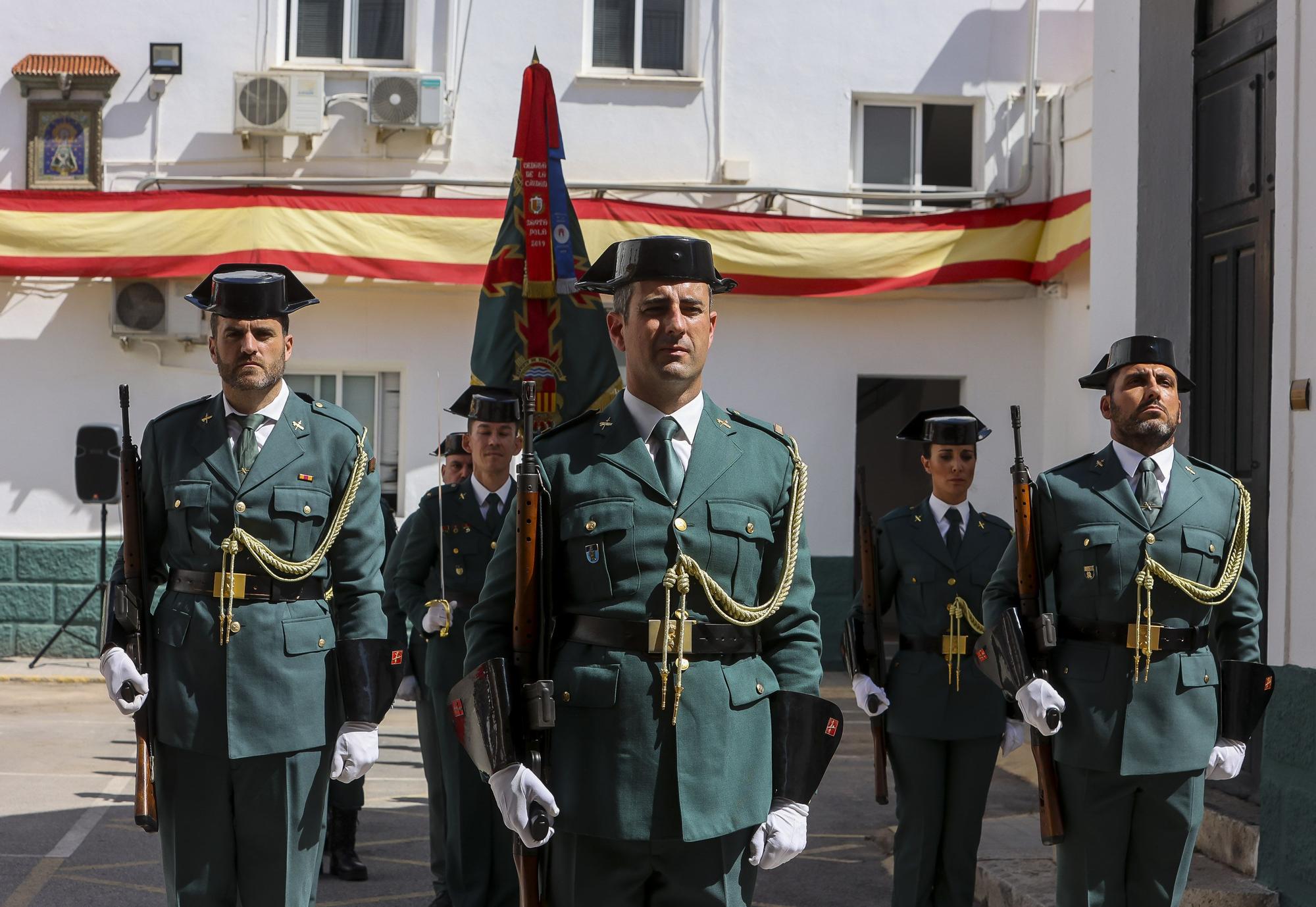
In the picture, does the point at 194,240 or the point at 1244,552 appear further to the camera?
the point at 194,240

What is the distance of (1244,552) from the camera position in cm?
505

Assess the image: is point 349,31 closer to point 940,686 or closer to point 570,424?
point 940,686

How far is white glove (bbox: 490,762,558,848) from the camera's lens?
10.5 ft

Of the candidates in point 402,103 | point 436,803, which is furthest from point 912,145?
point 436,803

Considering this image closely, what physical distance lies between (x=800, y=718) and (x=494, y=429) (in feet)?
11.1

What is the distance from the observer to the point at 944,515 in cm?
648

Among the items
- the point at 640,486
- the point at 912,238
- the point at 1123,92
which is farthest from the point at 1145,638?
the point at 912,238

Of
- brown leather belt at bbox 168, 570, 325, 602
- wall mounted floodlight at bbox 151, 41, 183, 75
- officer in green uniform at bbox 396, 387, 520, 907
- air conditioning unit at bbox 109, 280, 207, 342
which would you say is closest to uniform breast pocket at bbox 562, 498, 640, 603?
brown leather belt at bbox 168, 570, 325, 602

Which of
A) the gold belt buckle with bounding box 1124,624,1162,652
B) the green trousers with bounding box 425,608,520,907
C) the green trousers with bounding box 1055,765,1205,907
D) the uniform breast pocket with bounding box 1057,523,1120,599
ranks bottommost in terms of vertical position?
the green trousers with bounding box 425,608,520,907

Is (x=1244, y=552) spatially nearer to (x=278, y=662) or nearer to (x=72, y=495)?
(x=278, y=662)

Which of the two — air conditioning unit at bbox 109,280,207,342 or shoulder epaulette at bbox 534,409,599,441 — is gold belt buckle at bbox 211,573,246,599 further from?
air conditioning unit at bbox 109,280,207,342

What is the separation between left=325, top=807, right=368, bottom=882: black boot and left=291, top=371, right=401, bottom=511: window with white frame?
7.31 metres

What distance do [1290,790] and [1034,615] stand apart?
4.44ft

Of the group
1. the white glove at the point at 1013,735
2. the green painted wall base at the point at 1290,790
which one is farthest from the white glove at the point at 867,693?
the green painted wall base at the point at 1290,790
